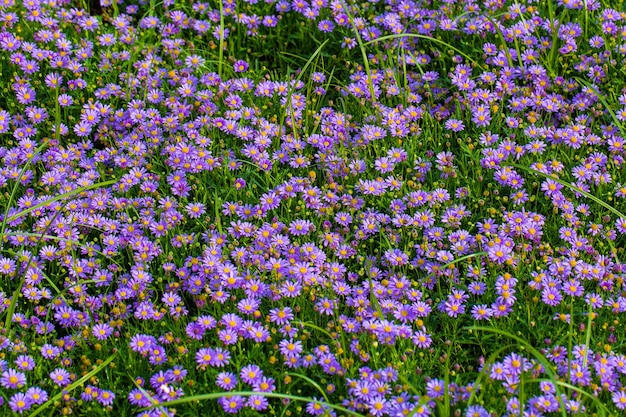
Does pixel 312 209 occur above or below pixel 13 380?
above

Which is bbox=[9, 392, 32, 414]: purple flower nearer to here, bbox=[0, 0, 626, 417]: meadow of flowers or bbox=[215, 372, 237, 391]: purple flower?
bbox=[0, 0, 626, 417]: meadow of flowers

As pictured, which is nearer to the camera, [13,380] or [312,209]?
[13,380]

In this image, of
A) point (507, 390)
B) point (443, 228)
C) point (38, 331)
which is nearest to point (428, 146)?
point (443, 228)

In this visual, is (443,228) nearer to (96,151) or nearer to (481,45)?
(481,45)

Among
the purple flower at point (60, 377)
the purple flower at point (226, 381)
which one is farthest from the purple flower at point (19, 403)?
the purple flower at point (226, 381)

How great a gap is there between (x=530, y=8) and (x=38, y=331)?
10.4 ft

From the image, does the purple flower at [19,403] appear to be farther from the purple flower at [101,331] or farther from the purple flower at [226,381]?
the purple flower at [226,381]

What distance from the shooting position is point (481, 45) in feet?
16.1

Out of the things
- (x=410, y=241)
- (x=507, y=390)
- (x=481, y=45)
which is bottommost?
(x=507, y=390)

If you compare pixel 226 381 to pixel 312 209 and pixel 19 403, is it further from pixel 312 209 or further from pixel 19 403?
pixel 312 209

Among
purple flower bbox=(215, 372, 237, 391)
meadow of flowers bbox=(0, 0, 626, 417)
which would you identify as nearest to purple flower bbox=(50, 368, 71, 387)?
meadow of flowers bbox=(0, 0, 626, 417)

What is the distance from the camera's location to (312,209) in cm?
411

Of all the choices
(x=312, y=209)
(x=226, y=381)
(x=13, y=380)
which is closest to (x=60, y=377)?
(x=13, y=380)

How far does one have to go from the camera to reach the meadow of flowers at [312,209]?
11.2 ft
